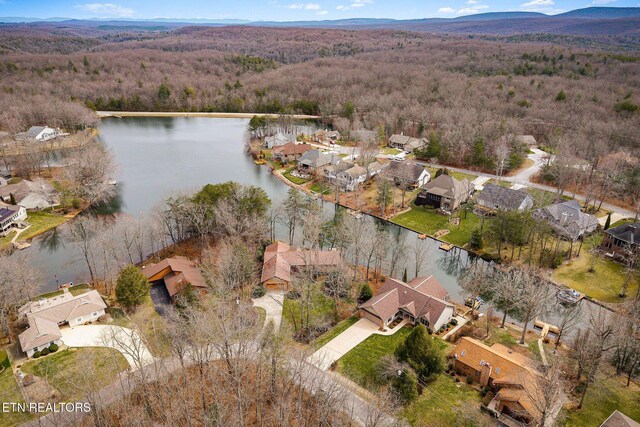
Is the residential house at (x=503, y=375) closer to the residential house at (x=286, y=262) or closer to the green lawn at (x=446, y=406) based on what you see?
the green lawn at (x=446, y=406)

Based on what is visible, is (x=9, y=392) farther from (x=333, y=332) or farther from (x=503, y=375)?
(x=503, y=375)

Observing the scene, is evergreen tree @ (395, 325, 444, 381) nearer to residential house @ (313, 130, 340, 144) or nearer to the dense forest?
the dense forest

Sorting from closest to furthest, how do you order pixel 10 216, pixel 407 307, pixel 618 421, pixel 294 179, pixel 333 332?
pixel 618 421 < pixel 333 332 < pixel 407 307 < pixel 10 216 < pixel 294 179

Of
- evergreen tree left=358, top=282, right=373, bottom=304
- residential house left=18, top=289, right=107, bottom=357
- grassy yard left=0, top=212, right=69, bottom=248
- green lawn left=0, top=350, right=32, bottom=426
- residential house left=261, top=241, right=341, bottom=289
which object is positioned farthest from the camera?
grassy yard left=0, top=212, right=69, bottom=248

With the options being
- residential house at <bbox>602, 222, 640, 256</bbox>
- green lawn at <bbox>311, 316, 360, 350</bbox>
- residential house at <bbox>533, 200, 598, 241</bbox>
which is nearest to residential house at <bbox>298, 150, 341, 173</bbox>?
residential house at <bbox>533, 200, 598, 241</bbox>

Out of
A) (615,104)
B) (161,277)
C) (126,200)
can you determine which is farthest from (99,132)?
(615,104)

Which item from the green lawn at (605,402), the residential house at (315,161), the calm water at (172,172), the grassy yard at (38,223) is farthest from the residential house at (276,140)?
the green lawn at (605,402)

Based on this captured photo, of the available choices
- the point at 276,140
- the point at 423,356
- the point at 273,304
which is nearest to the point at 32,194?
the point at 273,304
